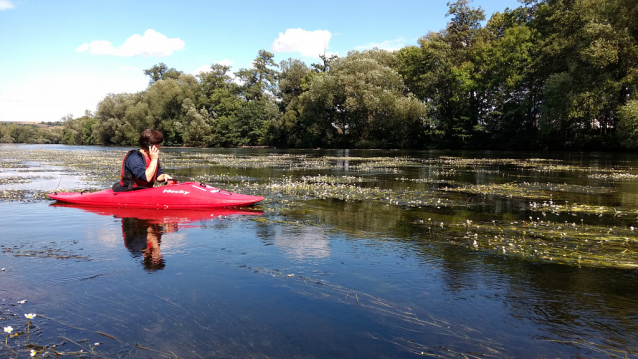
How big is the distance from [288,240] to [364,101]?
52.2m

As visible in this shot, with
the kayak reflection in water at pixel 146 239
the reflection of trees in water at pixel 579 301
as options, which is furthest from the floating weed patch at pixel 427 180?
the kayak reflection in water at pixel 146 239

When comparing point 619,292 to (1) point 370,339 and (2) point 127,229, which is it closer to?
Answer: (1) point 370,339

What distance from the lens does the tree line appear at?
4284cm

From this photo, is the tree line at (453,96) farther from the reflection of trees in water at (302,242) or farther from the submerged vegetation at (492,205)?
the reflection of trees in water at (302,242)

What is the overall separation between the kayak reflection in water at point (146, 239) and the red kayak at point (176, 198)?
4.00 feet

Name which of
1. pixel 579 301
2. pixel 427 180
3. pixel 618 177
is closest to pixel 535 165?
pixel 618 177

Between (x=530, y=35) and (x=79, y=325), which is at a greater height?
(x=530, y=35)

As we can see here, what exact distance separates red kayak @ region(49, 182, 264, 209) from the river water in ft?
0.94

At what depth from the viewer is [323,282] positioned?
19.6 ft

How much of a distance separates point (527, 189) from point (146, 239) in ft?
41.5

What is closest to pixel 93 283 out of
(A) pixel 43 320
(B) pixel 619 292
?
(A) pixel 43 320

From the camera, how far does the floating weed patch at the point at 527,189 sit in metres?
13.9

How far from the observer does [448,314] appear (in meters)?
4.93

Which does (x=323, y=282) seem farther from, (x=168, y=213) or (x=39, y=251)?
(x=168, y=213)
